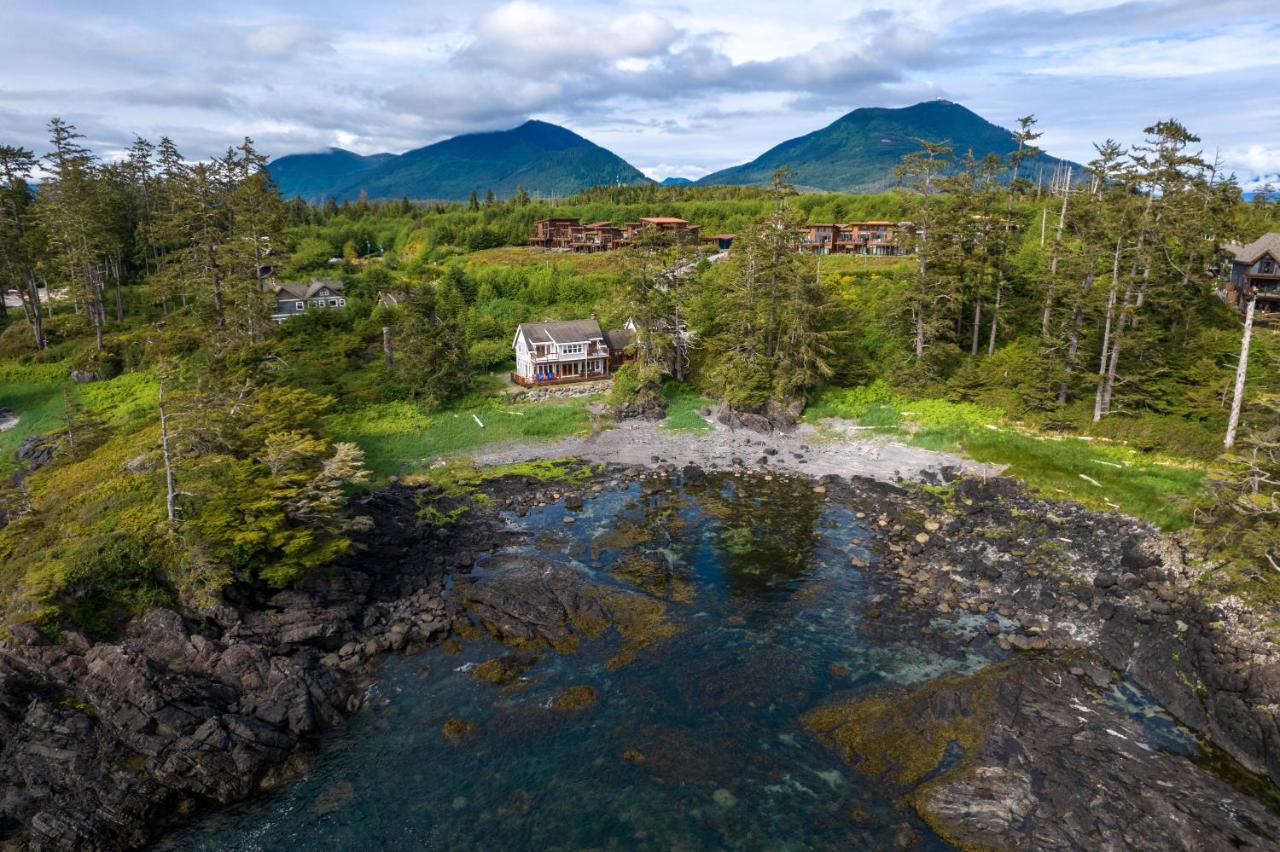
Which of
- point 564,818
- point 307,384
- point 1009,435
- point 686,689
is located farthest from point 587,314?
point 564,818

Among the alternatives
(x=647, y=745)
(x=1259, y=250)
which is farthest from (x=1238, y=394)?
(x=647, y=745)

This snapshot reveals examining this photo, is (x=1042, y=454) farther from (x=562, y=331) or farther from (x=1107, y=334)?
(x=562, y=331)

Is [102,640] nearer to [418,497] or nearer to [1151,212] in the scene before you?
[418,497]

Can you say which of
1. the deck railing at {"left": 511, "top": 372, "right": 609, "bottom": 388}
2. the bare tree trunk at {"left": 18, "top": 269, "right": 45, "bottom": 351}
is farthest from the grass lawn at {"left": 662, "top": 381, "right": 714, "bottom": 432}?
the bare tree trunk at {"left": 18, "top": 269, "right": 45, "bottom": 351}

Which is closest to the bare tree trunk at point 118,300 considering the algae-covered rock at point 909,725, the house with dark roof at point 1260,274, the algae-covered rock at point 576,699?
the algae-covered rock at point 576,699

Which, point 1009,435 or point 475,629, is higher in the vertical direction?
point 1009,435

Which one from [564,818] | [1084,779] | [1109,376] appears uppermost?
[1109,376]
